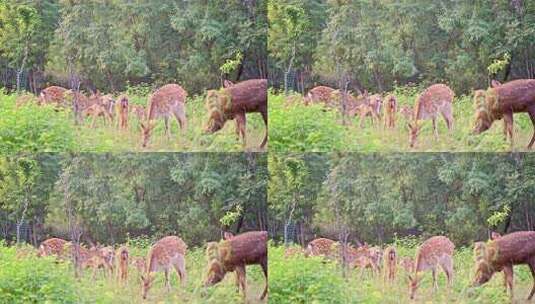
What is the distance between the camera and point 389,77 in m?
5.62

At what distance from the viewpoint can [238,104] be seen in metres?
5.63

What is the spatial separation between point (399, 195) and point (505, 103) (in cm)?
78

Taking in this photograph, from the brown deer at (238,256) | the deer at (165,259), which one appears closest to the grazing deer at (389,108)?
the brown deer at (238,256)

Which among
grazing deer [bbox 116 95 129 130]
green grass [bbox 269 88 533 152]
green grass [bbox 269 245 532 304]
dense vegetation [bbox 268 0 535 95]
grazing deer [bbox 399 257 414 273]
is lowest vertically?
green grass [bbox 269 245 532 304]

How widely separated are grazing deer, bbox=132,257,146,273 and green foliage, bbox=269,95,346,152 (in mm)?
979

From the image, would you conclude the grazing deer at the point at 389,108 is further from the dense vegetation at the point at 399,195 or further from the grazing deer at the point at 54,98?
the grazing deer at the point at 54,98

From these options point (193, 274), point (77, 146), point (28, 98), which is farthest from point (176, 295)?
point (28, 98)

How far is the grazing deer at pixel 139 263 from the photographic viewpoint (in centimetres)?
567

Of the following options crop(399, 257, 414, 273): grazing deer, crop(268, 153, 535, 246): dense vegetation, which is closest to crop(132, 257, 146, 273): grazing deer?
crop(268, 153, 535, 246): dense vegetation

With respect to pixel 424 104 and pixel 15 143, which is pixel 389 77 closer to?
pixel 424 104

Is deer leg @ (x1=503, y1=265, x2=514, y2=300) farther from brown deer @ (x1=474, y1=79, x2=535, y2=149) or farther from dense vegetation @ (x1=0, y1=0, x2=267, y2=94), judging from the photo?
dense vegetation @ (x1=0, y1=0, x2=267, y2=94)

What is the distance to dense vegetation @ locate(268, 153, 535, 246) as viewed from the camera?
219 inches

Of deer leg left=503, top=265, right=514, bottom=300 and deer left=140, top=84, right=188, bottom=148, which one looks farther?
deer left=140, top=84, right=188, bottom=148

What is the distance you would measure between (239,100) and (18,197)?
138cm
